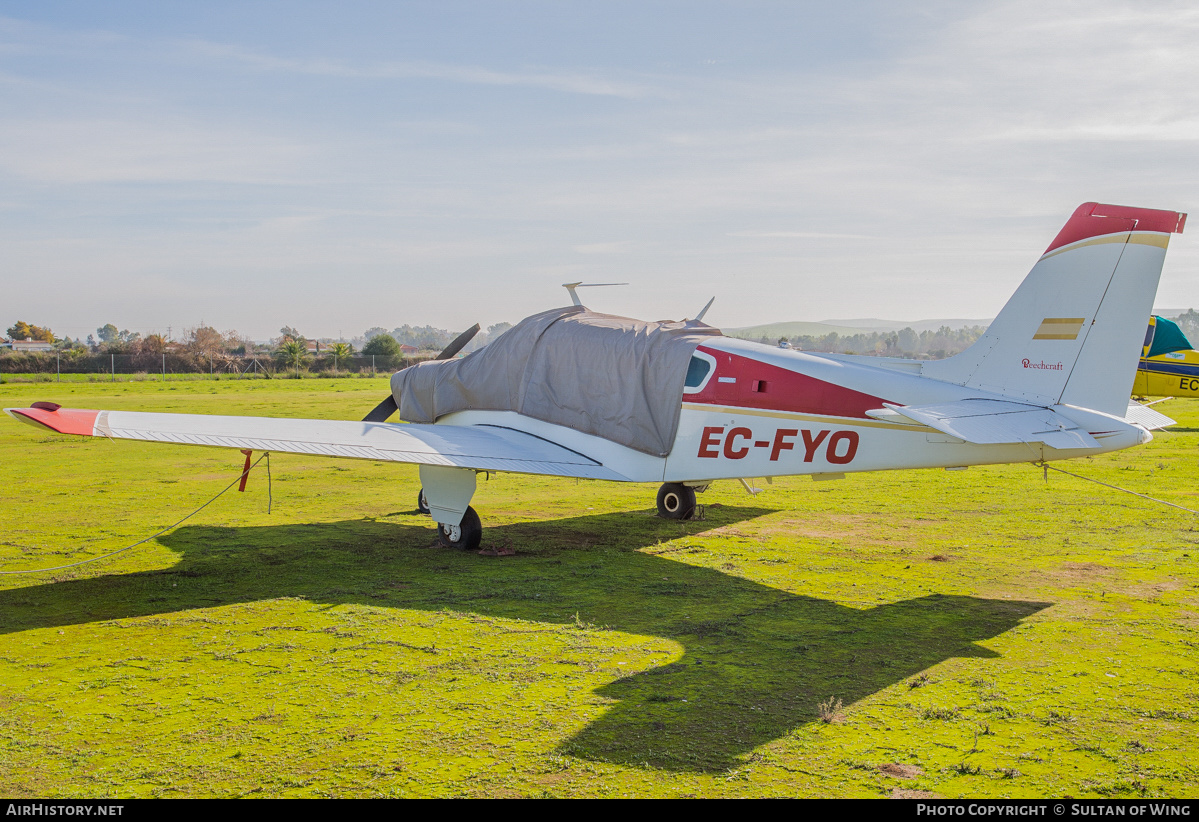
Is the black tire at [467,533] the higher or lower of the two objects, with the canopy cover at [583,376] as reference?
lower

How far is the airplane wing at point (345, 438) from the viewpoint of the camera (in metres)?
7.75

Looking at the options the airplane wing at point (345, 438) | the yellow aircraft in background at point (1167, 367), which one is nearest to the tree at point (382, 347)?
the yellow aircraft in background at point (1167, 367)

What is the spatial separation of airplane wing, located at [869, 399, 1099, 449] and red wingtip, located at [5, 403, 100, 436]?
6.69 meters

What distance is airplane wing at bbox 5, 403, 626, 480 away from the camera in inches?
305

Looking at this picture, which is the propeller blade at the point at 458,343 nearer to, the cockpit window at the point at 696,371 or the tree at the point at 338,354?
the cockpit window at the point at 696,371

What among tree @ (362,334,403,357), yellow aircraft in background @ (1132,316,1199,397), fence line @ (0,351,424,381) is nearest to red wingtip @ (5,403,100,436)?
yellow aircraft in background @ (1132,316,1199,397)

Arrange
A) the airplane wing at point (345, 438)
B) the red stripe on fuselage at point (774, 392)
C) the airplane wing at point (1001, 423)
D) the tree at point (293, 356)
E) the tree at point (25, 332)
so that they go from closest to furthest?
1. the airplane wing at point (1001, 423)
2. the airplane wing at point (345, 438)
3. the red stripe on fuselage at point (774, 392)
4. the tree at point (293, 356)
5. the tree at point (25, 332)

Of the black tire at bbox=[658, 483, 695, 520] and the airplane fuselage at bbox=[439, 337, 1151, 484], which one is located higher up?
the airplane fuselage at bbox=[439, 337, 1151, 484]

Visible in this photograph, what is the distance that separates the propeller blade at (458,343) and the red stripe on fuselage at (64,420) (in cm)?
614

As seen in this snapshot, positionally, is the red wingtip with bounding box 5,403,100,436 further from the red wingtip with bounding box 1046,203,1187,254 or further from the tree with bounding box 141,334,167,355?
the tree with bounding box 141,334,167,355

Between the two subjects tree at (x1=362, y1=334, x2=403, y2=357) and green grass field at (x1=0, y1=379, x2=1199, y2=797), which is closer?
green grass field at (x1=0, y1=379, x2=1199, y2=797)

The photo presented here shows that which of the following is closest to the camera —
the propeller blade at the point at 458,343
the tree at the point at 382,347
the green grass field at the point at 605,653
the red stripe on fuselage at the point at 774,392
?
the green grass field at the point at 605,653

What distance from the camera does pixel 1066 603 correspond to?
752cm
